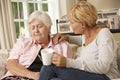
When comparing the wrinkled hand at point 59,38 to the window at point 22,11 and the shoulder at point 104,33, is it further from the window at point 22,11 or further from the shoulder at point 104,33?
the window at point 22,11

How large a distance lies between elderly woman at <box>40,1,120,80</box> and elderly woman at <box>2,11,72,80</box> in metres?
0.40

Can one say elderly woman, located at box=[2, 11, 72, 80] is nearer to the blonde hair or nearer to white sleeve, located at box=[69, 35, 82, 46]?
white sleeve, located at box=[69, 35, 82, 46]

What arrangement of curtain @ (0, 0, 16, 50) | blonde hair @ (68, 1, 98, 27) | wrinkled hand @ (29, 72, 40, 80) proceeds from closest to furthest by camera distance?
blonde hair @ (68, 1, 98, 27) < wrinkled hand @ (29, 72, 40, 80) < curtain @ (0, 0, 16, 50)

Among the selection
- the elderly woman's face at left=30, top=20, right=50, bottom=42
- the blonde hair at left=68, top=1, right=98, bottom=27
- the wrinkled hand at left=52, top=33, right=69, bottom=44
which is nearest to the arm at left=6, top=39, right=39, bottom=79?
the elderly woman's face at left=30, top=20, right=50, bottom=42

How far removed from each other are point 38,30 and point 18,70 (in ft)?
1.22

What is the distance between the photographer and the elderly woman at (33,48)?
2104 mm

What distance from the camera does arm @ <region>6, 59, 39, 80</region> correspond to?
1.99 meters

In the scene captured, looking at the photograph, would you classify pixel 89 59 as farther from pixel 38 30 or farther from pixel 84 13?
pixel 38 30

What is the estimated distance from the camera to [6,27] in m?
2.77

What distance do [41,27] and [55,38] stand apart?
0.51 ft

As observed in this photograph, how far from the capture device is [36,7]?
3.86m

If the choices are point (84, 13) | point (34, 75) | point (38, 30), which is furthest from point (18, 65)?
point (84, 13)

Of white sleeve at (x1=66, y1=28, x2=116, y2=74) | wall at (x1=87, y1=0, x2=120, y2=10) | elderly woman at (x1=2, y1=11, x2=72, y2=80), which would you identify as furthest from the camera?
wall at (x1=87, y1=0, x2=120, y2=10)

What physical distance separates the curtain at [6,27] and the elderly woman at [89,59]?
117 centimetres
